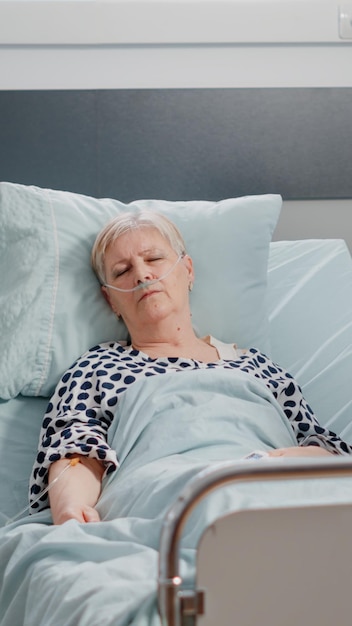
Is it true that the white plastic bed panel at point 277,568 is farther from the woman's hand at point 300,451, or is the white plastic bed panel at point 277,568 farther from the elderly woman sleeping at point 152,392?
the woman's hand at point 300,451

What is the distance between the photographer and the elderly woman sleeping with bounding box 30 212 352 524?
1837mm

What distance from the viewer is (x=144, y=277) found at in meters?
2.20

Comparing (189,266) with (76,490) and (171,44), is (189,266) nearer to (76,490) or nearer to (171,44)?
(76,490)

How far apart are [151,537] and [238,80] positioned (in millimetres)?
1950

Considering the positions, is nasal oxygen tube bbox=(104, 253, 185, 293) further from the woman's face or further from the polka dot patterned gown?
the polka dot patterned gown

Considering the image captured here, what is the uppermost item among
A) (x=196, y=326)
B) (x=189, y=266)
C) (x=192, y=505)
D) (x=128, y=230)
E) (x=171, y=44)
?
(x=171, y=44)

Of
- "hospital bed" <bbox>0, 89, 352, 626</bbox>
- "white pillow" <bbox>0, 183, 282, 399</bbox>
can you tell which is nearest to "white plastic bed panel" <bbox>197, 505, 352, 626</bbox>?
"hospital bed" <bbox>0, 89, 352, 626</bbox>

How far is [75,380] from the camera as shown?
2.08 metres

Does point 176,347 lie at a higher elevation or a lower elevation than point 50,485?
higher

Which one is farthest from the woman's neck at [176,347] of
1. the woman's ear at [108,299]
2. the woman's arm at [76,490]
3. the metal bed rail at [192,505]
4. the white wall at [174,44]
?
the metal bed rail at [192,505]

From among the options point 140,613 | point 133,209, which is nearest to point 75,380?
point 133,209

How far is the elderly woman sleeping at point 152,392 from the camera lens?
6.03ft

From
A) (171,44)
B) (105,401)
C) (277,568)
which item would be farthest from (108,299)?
(277,568)

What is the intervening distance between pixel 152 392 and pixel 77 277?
1.66 ft
